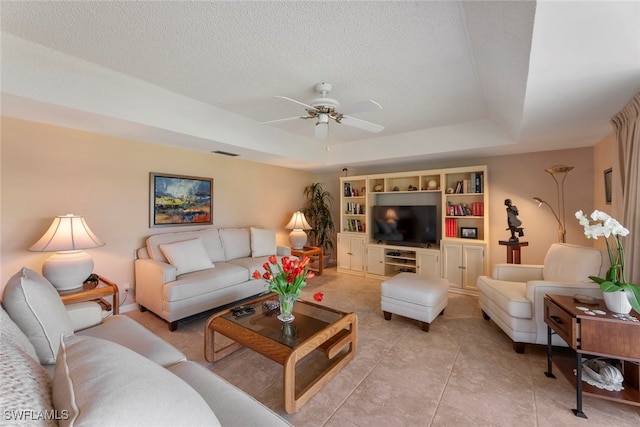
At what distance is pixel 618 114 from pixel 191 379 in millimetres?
3750

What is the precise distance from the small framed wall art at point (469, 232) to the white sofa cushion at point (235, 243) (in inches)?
137

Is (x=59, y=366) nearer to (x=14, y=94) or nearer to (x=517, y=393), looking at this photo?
(x=14, y=94)

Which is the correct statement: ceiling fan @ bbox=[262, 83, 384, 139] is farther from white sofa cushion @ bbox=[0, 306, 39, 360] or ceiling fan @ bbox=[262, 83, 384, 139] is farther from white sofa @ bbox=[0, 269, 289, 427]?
white sofa cushion @ bbox=[0, 306, 39, 360]

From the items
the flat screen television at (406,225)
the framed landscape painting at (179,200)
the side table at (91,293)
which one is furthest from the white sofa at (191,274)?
the flat screen television at (406,225)

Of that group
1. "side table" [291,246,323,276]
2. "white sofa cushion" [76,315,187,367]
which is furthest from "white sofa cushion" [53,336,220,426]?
"side table" [291,246,323,276]

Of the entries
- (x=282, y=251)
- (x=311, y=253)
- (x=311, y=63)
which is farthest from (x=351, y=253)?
(x=311, y=63)

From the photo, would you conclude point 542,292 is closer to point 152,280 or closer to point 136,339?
point 136,339

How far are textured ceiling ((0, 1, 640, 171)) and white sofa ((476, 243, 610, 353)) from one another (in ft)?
4.31

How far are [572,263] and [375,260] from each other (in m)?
2.68

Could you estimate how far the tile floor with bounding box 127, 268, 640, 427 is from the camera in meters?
1.60

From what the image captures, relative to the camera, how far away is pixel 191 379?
1.24m

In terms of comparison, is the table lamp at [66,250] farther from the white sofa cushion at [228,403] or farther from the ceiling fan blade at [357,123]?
the ceiling fan blade at [357,123]

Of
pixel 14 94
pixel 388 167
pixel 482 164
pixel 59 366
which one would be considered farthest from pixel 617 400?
pixel 14 94

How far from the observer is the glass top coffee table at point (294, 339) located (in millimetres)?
1665
